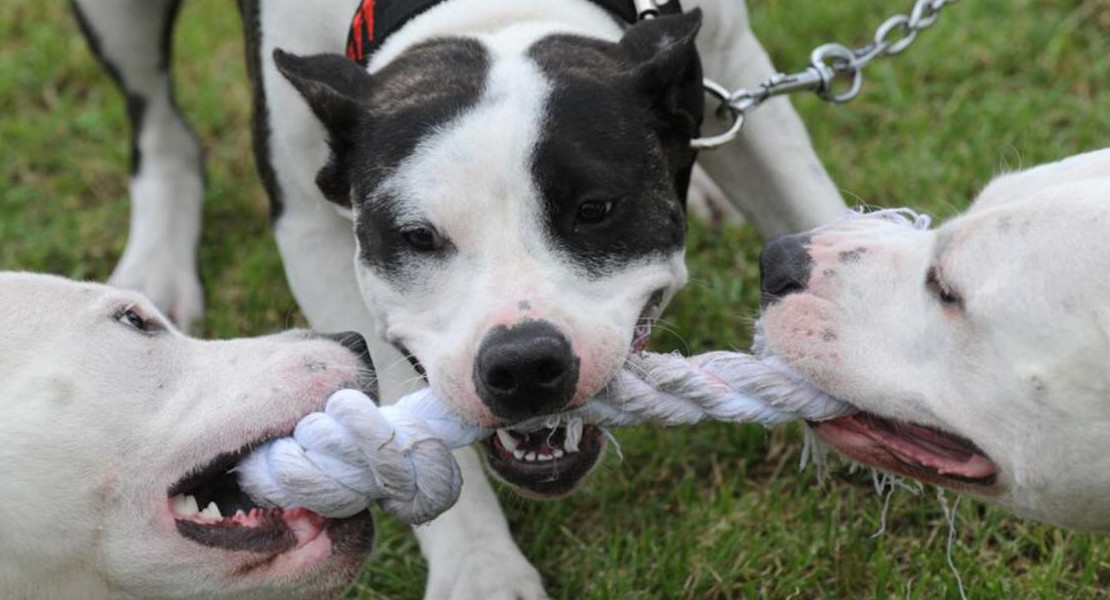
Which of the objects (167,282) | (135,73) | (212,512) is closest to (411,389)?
(212,512)

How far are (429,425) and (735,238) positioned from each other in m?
2.27

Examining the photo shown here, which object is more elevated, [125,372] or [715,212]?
[125,372]

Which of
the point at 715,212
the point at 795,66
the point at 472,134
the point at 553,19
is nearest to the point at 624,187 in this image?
the point at 472,134

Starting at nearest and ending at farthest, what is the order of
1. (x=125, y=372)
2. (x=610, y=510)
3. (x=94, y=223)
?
(x=125, y=372)
(x=610, y=510)
(x=94, y=223)

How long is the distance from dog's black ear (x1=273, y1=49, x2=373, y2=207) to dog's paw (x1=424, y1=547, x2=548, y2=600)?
3.02 feet

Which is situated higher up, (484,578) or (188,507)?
(188,507)

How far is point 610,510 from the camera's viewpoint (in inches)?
158

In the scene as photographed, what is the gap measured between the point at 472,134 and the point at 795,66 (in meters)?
2.78

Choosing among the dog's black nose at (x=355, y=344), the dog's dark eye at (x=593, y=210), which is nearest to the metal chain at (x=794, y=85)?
the dog's dark eye at (x=593, y=210)

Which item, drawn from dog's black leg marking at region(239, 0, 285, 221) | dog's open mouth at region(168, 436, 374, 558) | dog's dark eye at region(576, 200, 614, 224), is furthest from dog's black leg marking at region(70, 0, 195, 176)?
dog's open mouth at region(168, 436, 374, 558)

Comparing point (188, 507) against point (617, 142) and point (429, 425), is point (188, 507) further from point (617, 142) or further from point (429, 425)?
point (617, 142)

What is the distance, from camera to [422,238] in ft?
10.8

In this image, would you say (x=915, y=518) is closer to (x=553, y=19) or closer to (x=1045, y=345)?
(x=1045, y=345)

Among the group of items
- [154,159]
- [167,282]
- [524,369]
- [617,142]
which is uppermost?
[617,142]
